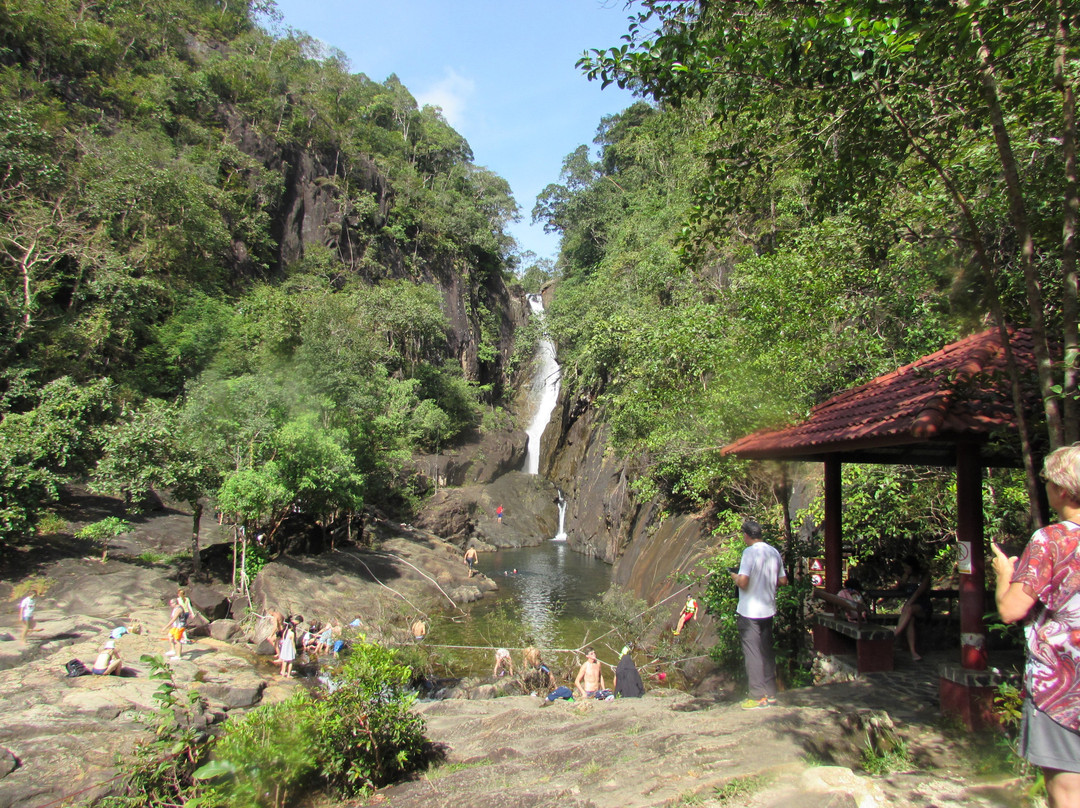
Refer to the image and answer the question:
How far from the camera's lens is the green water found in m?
14.7

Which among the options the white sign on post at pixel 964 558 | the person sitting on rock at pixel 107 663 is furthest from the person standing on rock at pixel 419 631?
the white sign on post at pixel 964 558

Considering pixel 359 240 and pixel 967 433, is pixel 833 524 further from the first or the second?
pixel 359 240

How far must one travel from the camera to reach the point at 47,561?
15516 millimetres

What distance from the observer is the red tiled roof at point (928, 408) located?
4699 millimetres

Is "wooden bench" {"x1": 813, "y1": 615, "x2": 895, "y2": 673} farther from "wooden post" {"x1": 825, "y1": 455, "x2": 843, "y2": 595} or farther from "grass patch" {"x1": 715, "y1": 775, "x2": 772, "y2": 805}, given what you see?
"grass patch" {"x1": 715, "y1": 775, "x2": 772, "y2": 805}

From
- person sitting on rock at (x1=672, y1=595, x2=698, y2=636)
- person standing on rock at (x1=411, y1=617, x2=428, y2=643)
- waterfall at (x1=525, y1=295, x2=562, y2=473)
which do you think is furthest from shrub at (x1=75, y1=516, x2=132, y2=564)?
waterfall at (x1=525, y1=295, x2=562, y2=473)

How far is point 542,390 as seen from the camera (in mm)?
43469

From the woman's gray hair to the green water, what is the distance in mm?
12404

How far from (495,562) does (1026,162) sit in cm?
2287

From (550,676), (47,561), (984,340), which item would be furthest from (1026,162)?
(47,561)

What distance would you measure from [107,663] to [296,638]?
4.45 meters

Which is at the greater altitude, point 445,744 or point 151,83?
point 151,83

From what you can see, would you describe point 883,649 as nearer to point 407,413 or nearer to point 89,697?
point 89,697

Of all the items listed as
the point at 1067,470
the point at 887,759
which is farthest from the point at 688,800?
the point at 1067,470
